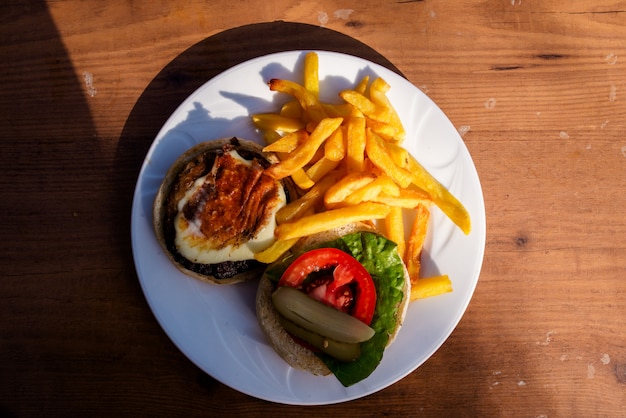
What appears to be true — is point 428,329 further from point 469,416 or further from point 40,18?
point 40,18

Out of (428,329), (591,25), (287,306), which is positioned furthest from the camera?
(591,25)

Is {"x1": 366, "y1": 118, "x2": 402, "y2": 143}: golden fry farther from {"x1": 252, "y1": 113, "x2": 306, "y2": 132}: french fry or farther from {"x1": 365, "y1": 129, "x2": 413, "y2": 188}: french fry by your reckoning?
{"x1": 252, "y1": 113, "x2": 306, "y2": 132}: french fry

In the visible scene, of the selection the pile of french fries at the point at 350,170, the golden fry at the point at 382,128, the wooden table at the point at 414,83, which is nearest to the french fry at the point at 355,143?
the pile of french fries at the point at 350,170

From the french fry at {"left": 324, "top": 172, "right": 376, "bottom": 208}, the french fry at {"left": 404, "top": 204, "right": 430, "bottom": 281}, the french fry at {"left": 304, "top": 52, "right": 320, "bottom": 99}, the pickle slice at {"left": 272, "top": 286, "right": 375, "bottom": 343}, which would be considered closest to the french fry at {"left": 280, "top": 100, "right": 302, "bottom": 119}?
the french fry at {"left": 304, "top": 52, "right": 320, "bottom": 99}

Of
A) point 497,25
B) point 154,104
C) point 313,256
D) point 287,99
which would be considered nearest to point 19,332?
point 154,104

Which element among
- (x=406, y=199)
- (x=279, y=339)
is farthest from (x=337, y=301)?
(x=406, y=199)

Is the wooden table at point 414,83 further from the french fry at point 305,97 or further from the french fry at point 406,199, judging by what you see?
the french fry at point 406,199
